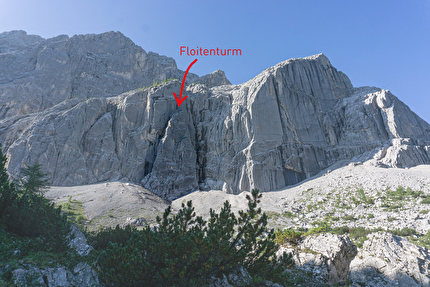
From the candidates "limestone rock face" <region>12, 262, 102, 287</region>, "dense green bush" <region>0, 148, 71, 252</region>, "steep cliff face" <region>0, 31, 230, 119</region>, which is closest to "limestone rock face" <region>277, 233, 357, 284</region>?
"limestone rock face" <region>12, 262, 102, 287</region>

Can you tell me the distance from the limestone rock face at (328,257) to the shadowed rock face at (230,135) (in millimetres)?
39470

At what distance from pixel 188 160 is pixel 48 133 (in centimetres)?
3985

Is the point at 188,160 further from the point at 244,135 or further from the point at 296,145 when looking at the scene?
the point at 296,145

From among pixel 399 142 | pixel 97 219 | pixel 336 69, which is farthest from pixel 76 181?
pixel 336 69

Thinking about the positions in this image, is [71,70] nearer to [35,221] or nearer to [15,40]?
[15,40]

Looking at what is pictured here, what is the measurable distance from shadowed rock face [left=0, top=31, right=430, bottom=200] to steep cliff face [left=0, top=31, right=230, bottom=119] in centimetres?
1848

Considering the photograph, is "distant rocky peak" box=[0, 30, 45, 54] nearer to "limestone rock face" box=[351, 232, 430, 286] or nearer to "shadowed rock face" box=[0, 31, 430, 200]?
"shadowed rock face" box=[0, 31, 430, 200]

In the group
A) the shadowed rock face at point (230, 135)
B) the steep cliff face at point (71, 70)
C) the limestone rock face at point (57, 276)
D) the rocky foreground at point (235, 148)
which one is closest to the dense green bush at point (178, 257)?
the limestone rock face at point (57, 276)

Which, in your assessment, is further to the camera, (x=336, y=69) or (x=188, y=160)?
(x=336, y=69)

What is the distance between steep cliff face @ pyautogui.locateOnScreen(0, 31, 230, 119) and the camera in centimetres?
8194

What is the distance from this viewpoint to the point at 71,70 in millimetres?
94062

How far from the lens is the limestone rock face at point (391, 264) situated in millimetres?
13711

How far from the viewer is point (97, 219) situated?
120ft

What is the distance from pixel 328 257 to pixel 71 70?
112800 millimetres
